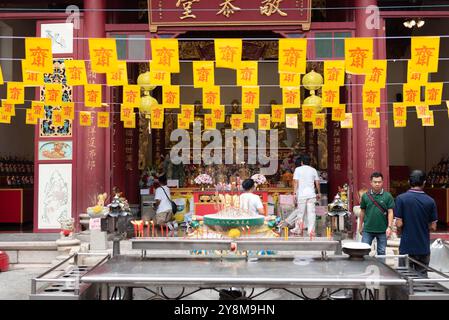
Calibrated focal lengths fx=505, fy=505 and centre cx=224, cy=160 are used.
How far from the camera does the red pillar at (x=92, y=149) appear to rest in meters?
8.67

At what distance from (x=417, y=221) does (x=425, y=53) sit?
120 inches

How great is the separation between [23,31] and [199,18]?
5995 mm

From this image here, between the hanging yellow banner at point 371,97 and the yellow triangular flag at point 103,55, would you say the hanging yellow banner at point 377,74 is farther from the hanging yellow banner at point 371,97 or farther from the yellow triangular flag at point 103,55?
the yellow triangular flag at point 103,55

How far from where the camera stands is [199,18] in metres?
8.95

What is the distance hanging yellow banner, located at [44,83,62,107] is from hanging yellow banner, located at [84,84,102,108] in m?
0.48

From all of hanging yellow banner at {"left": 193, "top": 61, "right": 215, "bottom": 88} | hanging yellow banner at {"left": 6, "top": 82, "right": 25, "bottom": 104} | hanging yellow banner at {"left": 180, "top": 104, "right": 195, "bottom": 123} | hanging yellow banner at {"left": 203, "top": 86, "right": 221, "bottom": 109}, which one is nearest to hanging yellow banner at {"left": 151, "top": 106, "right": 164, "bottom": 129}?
hanging yellow banner at {"left": 180, "top": 104, "right": 195, "bottom": 123}

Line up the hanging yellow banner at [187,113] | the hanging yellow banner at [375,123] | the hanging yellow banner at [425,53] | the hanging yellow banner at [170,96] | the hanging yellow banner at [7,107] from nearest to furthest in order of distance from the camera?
the hanging yellow banner at [425,53]
the hanging yellow banner at [7,107]
the hanging yellow banner at [375,123]
the hanging yellow banner at [170,96]
the hanging yellow banner at [187,113]

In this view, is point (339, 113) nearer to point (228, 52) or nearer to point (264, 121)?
point (264, 121)

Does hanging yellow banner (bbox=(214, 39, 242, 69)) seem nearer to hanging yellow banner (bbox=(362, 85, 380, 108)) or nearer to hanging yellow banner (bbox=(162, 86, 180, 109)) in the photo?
hanging yellow banner (bbox=(162, 86, 180, 109))

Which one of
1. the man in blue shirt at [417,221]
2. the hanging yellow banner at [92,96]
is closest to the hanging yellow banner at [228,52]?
the hanging yellow banner at [92,96]

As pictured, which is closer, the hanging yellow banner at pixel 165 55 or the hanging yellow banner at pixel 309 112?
the hanging yellow banner at pixel 165 55

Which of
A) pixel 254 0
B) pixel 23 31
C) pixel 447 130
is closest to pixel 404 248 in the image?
pixel 254 0

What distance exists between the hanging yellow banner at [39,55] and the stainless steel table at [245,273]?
3.91 meters

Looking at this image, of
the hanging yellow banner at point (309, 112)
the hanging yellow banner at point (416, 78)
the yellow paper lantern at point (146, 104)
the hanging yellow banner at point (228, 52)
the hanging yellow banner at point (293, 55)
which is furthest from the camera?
the hanging yellow banner at point (309, 112)
